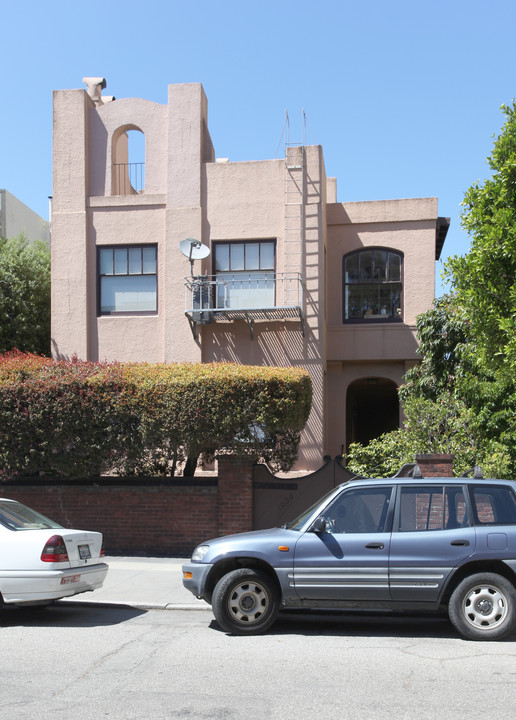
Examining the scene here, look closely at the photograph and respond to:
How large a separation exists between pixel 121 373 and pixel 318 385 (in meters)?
6.01

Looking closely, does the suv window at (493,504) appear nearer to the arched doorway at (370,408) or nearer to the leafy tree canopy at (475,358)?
the leafy tree canopy at (475,358)

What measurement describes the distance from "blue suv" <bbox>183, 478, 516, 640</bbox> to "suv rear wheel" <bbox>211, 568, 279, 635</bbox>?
10 mm

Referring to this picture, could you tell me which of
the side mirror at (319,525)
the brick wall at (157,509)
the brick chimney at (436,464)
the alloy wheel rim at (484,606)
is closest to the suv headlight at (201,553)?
the side mirror at (319,525)

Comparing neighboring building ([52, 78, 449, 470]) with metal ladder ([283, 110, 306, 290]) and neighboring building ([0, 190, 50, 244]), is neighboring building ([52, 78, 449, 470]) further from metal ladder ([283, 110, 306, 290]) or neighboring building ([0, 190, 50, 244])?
neighboring building ([0, 190, 50, 244])

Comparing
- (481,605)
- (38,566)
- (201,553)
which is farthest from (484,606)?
(38,566)

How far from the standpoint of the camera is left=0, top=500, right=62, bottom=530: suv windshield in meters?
8.36

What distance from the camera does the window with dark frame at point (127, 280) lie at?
701 inches

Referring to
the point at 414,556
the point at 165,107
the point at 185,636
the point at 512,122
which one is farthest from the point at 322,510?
the point at 165,107

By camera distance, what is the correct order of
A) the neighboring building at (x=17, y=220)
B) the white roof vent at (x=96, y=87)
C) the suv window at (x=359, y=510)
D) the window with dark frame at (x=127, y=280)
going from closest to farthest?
the suv window at (x=359, y=510)
the window with dark frame at (x=127, y=280)
the white roof vent at (x=96, y=87)
the neighboring building at (x=17, y=220)

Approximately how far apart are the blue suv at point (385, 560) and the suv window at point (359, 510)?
1cm

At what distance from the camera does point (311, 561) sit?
7.54 meters

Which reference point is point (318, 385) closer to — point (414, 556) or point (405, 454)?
point (405, 454)

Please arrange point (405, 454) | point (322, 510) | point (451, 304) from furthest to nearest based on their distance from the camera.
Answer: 1. point (451, 304)
2. point (405, 454)
3. point (322, 510)

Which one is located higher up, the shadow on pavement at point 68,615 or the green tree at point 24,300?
the green tree at point 24,300
